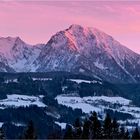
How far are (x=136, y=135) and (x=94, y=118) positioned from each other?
30.7ft

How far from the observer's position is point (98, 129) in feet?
474

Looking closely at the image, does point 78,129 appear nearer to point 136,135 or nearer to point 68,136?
point 68,136

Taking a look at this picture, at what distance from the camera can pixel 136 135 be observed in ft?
479

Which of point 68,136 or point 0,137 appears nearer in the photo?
point 0,137

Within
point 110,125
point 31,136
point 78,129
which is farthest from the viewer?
point 78,129

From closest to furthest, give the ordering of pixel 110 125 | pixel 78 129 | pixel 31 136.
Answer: pixel 31 136 < pixel 110 125 < pixel 78 129

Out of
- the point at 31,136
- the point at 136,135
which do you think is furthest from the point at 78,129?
the point at 31,136

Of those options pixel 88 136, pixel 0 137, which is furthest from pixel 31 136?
pixel 88 136

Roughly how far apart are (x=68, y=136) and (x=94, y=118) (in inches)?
309

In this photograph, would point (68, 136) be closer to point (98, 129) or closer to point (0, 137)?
point (98, 129)

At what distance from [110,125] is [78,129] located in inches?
472

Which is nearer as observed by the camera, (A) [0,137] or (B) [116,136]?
(A) [0,137]

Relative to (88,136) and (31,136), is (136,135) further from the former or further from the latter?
(31,136)

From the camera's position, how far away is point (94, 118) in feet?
479
